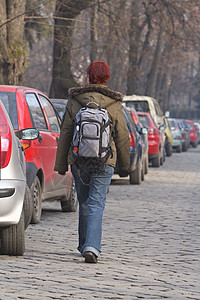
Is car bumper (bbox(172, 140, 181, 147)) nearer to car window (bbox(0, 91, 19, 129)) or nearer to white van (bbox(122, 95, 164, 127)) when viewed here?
white van (bbox(122, 95, 164, 127))

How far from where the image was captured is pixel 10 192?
23.3 ft

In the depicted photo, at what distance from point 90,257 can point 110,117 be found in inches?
45.8

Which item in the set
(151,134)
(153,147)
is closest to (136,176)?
(151,134)

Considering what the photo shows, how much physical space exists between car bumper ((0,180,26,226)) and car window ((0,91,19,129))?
1.99 metres

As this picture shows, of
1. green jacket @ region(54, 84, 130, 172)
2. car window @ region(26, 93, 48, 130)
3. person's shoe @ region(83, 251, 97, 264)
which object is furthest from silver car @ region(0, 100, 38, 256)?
car window @ region(26, 93, 48, 130)

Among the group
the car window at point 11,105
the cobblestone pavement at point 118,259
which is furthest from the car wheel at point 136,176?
the car window at point 11,105

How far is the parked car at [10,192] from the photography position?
23.2ft

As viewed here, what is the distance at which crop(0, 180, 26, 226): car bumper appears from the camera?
7.04 meters

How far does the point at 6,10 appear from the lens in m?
18.8

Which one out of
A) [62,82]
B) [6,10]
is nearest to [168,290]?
[6,10]

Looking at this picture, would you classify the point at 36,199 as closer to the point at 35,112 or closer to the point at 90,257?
the point at 35,112

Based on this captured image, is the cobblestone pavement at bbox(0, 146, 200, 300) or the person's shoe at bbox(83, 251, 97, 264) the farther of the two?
the person's shoe at bbox(83, 251, 97, 264)

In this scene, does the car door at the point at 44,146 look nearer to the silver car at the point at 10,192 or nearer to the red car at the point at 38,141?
the red car at the point at 38,141

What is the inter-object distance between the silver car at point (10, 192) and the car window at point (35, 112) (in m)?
2.03
